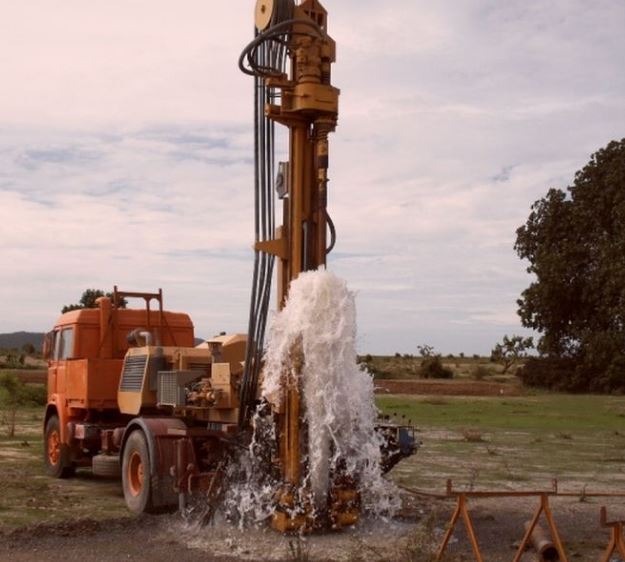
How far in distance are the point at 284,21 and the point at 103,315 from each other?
6.68 m

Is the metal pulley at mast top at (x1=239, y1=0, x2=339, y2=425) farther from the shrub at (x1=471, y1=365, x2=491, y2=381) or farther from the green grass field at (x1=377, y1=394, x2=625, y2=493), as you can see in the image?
the shrub at (x1=471, y1=365, x2=491, y2=381)

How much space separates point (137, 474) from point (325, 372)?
13.1ft

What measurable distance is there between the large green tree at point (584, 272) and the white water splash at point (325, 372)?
36.4 m

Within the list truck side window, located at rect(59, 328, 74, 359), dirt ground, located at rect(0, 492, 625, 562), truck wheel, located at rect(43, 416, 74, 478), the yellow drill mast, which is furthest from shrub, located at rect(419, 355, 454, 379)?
the yellow drill mast

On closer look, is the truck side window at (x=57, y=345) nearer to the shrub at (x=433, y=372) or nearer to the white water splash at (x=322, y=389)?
the white water splash at (x=322, y=389)

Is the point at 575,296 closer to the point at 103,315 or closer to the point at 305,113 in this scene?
the point at 103,315

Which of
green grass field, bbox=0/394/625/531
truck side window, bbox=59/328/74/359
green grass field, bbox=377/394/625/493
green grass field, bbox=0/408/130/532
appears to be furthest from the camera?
green grass field, bbox=377/394/625/493

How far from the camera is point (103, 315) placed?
16.4m

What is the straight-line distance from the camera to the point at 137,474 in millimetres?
13500

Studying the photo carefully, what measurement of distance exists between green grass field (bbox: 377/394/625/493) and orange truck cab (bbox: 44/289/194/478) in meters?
4.62

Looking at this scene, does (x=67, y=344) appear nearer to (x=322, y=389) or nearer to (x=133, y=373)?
(x=133, y=373)

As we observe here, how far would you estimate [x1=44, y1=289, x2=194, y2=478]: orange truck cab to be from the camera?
15891mm

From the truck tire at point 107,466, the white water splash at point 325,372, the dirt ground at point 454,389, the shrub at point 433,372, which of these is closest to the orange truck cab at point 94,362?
the truck tire at point 107,466

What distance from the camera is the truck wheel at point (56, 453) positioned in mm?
16766
